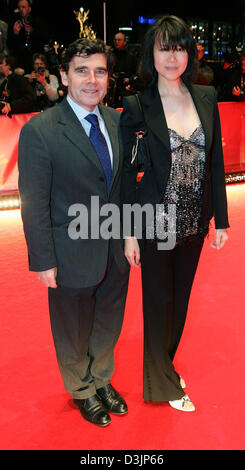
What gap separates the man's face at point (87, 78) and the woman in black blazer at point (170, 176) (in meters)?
0.14

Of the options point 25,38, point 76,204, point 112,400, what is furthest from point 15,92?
point 112,400

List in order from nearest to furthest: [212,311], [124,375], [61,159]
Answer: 1. [61,159]
2. [124,375]
3. [212,311]

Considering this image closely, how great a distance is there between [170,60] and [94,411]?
143 cm

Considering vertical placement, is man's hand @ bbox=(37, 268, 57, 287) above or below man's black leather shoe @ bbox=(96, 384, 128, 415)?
above

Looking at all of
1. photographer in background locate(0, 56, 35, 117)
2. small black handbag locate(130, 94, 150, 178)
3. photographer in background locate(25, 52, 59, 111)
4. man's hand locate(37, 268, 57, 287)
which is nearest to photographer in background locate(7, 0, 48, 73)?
photographer in background locate(25, 52, 59, 111)

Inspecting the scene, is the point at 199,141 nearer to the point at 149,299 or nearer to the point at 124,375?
the point at 149,299

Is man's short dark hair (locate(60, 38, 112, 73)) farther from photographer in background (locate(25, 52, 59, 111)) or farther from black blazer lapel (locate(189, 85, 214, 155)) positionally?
photographer in background (locate(25, 52, 59, 111))

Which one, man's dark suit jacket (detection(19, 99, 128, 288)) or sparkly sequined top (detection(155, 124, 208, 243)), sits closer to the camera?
man's dark suit jacket (detection(19, 99, 128, 288))

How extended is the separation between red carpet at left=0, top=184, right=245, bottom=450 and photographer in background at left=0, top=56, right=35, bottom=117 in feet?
8.99

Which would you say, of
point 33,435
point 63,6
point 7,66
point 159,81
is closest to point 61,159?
point 159,81

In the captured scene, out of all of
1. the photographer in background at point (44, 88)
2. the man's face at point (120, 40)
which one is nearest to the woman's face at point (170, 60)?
the photographer in background at point (44, 88)

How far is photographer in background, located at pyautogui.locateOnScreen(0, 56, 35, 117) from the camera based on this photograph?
5.73 metres
